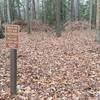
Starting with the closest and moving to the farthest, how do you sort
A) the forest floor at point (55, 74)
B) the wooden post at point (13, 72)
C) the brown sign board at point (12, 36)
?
the brown sign board at point (12, 36), the wooden post at point (13, 72), the forest floor at point (55, 74)

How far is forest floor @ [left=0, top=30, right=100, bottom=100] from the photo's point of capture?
21.2 ft

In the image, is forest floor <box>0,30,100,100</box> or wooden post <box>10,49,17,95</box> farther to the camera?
forest floor <box>0,30,100,100</box>

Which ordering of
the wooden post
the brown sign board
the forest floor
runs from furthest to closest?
the forest floor
the wooden post
the brown sign board

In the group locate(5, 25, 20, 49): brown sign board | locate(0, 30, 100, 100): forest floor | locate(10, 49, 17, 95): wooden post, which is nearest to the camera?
locate(5, 25, 20, 49): brown sign board

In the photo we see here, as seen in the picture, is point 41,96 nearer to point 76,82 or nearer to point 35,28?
point 76,82

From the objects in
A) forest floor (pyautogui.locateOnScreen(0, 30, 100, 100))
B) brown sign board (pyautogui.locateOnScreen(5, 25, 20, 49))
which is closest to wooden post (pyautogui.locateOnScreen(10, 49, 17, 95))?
forest floor (pyautogui.locateOnScreen(0, 30, 100, 100))

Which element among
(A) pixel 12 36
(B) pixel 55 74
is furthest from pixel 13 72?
(B) pixel 55 74

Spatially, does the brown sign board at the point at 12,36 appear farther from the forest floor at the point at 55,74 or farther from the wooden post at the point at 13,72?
the forest floor at the point at 55,74

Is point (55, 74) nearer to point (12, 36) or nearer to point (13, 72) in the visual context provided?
point (13, 72)

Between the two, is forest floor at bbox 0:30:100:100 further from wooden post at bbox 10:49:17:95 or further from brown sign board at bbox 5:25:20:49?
brown sign board at bbox 5:25:20:49

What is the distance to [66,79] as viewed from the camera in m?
7.74

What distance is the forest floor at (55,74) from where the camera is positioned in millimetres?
6475

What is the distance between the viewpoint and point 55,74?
830 centimetres

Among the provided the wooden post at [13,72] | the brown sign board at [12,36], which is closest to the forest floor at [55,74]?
the wooden post at [13,72]
